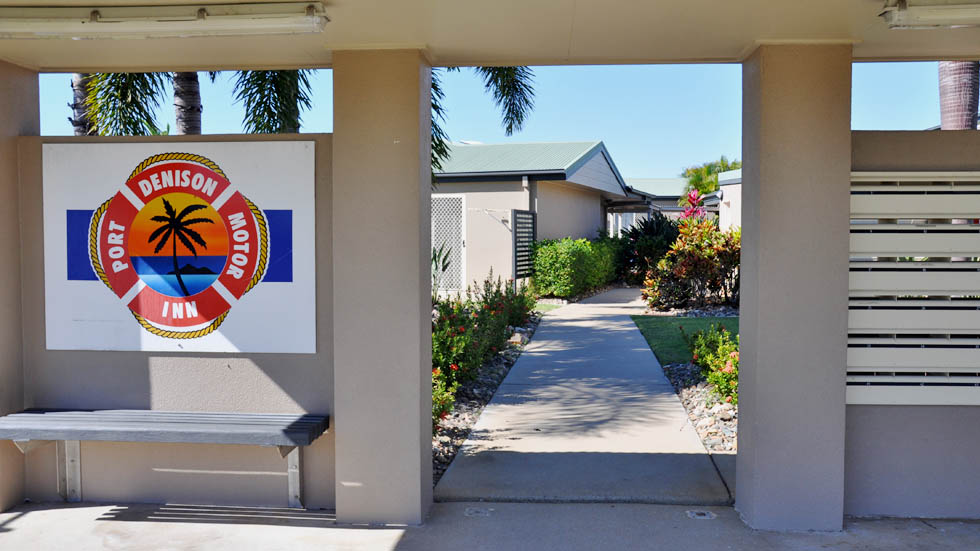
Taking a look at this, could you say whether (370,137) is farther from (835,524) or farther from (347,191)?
(835,524)

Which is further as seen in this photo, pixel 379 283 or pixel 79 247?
pixel 79 247

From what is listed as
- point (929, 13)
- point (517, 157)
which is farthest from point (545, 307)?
point (929, 13)

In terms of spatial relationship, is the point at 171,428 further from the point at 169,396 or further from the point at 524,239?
the point at 524,239

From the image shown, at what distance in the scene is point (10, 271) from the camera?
16.3 feet

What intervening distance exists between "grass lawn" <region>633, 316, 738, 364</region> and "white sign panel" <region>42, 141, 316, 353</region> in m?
6.32

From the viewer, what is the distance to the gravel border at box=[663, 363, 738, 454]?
20.9 feet

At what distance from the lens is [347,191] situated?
4.62 meters

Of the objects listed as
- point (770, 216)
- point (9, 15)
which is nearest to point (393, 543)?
point (770, 216)

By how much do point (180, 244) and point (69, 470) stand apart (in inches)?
66.9

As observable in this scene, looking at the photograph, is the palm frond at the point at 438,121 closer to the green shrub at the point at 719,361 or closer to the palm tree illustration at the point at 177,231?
the green shrub at the point at 719,361

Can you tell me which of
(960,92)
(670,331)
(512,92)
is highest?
(512,92)

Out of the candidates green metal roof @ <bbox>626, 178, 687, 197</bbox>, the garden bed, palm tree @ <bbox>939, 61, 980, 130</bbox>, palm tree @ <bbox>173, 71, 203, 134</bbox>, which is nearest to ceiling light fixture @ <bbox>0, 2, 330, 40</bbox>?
the garden bed

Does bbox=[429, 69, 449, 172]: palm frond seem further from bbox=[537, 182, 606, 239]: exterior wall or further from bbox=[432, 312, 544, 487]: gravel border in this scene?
bbox=[537, 182, 606, 239]: exterior wall

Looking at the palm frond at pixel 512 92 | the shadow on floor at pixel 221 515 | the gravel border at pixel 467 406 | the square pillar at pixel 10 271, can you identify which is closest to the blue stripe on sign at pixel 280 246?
the shadow on floor at pixel 221 515
